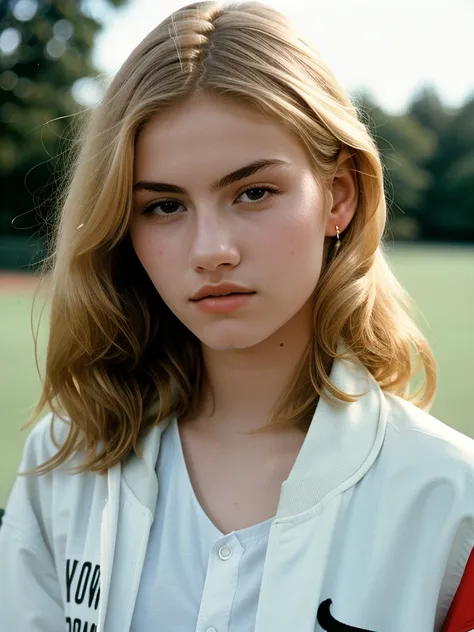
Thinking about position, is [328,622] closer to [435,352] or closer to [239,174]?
[239,174]

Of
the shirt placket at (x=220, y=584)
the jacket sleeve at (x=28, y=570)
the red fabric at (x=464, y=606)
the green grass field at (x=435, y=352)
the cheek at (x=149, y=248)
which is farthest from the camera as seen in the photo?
the green grass field at (x=435, y=352)

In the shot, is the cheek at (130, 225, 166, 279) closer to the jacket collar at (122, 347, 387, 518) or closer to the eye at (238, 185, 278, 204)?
the eye at (238, 185, 278, 204)

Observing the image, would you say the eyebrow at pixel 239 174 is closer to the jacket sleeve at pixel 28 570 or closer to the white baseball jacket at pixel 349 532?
the white baseball jacket at pixel 349 532

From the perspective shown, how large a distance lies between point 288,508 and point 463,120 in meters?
57.4

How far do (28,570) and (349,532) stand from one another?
81 centimetres

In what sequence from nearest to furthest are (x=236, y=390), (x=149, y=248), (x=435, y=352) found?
(x=149, y=248)
(x=236, y=390)
(x=435, y=352)

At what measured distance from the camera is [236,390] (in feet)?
6.49

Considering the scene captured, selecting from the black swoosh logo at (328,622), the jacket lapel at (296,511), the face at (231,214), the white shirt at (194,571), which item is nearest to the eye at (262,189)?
the face at (231,214)

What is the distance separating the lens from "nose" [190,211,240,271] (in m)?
1.67

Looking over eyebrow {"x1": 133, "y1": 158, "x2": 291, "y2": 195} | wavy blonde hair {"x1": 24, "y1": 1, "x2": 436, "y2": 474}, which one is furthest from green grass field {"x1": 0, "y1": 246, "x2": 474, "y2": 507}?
eyebrow {"x1": 133, "y1": 158, "x2": 291, "y2": 195}

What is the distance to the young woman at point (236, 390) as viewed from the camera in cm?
165

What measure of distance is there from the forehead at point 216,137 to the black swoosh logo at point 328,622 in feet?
2.78

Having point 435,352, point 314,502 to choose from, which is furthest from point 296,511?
point 435,352

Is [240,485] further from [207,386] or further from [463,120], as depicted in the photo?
[463,120]
